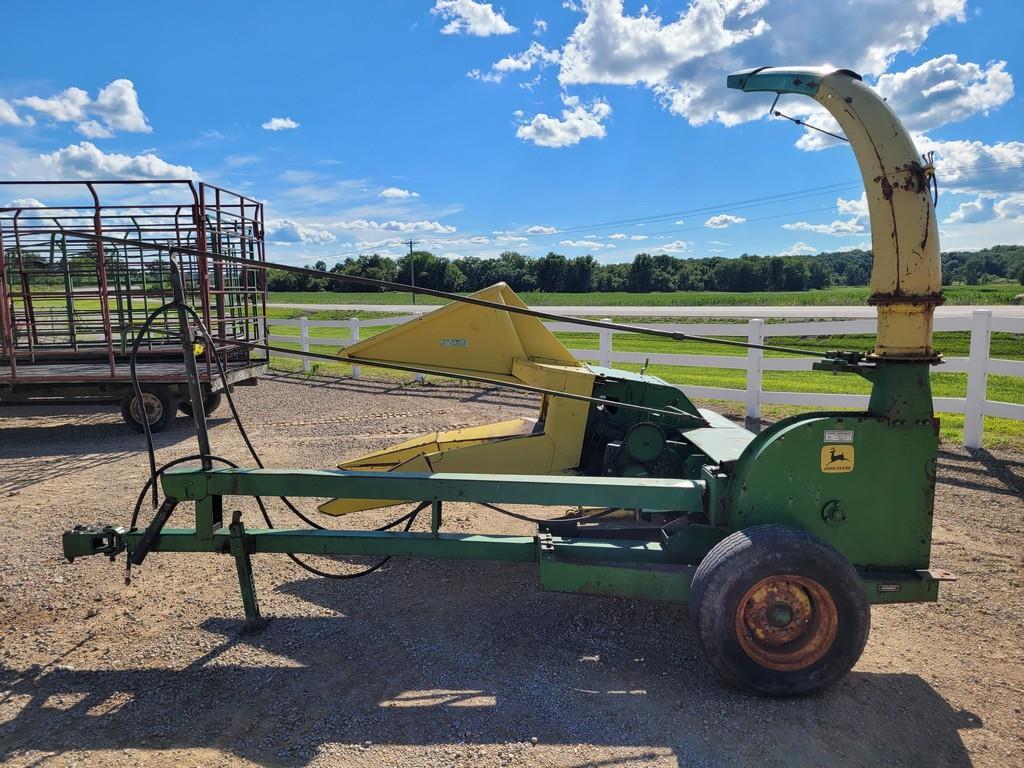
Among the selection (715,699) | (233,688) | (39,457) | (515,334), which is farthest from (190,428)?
(715,699)

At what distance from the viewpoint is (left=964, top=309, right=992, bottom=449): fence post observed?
7207mm

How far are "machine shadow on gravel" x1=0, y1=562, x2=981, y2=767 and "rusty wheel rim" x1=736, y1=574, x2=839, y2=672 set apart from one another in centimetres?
24

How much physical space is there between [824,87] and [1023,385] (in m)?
12.4

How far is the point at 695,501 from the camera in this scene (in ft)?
11.1

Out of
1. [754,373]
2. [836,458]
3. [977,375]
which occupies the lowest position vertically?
[754,373]

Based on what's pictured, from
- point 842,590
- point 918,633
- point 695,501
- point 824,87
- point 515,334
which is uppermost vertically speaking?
point 824,87

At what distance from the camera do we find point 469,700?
3.08m

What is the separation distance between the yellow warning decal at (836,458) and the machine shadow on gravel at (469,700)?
1047mm

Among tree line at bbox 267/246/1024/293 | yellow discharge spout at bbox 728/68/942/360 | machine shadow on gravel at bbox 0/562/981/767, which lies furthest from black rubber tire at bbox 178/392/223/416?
tree line at bbox 267/246/1024/293

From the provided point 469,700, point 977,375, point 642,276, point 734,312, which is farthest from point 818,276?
point 469,700

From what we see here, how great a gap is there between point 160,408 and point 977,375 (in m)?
9.88

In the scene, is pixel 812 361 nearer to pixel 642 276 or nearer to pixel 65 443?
pixel 65 443

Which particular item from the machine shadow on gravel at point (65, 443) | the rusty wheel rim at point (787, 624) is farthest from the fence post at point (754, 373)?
the machine shadow on gravel at point (65, 443)

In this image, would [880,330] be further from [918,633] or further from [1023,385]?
[1023,385]
